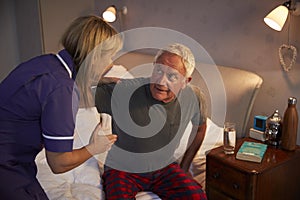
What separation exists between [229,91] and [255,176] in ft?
2.13

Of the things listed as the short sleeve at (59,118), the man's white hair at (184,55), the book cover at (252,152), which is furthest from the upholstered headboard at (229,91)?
the short sleeve at (59,118)

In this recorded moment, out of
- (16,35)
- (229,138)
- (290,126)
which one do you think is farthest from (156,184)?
(16,35)

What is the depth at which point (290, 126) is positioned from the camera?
1413mm

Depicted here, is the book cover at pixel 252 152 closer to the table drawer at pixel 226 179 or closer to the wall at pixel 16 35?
the table drawer at pixel 226 179

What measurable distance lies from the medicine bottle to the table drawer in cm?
31

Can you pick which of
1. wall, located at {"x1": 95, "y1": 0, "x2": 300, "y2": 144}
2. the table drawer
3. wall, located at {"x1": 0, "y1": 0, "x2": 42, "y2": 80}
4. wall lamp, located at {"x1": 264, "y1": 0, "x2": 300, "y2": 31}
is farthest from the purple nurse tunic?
wall, located at {"x1": 0, "y1": 0, "x2": 42, "y2": 80}

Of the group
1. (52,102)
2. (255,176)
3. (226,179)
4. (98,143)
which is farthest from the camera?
(226,179)

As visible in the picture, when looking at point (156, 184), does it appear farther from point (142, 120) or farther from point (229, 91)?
point (229, 91)

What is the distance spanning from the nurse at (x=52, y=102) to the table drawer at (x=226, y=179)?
1.97 feet

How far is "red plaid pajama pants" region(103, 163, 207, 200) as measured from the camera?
4.37 feet

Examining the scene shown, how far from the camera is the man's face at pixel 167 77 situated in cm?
145

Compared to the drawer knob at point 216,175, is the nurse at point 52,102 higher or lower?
higher

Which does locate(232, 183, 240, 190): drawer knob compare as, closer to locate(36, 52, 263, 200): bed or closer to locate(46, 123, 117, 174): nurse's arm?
locate(36, 52, 263, 200): bed

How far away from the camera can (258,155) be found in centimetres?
137
